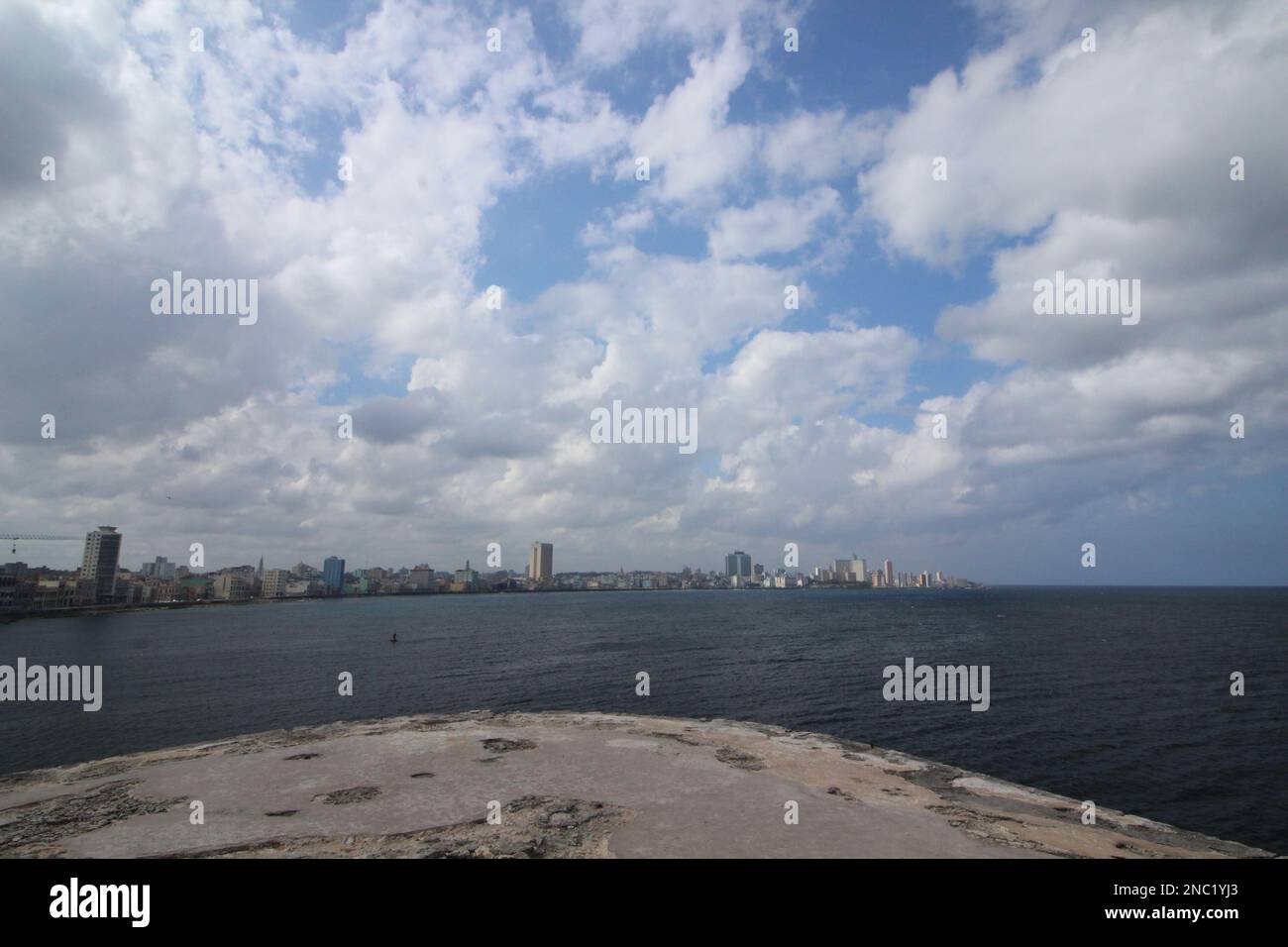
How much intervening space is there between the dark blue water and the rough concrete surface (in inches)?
422

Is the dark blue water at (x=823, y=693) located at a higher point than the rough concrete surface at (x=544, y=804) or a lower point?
lower

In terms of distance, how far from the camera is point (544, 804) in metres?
19.2

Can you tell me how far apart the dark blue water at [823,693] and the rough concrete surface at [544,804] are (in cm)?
1072

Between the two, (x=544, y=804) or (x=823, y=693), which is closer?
(x=544, y=804)

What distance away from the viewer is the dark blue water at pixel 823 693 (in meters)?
33.2

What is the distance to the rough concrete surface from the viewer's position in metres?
16.1

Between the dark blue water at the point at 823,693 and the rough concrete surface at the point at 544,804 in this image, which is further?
the dark blue water at the point at 823,693

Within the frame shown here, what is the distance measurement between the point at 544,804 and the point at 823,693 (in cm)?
3873

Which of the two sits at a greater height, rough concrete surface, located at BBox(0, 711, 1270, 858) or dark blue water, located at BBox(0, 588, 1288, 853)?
rough concrete surface, located at BBox(0, 711, 1270, 858)

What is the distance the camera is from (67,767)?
26.5 m

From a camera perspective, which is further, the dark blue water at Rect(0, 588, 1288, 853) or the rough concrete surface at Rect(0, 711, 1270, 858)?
the dark blue water at Rect(0, 588, 1288, 853)
